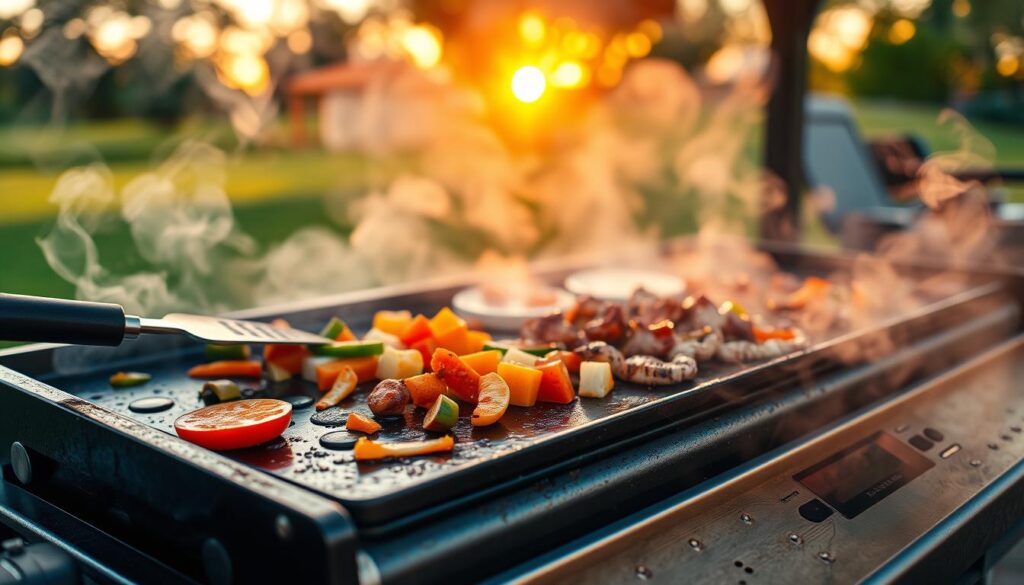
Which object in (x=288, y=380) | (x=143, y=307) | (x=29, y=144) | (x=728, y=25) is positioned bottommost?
(x=288, y=380)

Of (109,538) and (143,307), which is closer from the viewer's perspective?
(109,538)

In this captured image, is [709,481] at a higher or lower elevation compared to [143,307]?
lower

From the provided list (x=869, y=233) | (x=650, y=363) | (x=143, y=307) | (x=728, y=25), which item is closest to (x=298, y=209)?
(x=869, y=233)

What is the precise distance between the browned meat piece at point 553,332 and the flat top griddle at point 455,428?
0.94 feet

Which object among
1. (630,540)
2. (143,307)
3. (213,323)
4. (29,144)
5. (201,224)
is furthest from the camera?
(29,144)

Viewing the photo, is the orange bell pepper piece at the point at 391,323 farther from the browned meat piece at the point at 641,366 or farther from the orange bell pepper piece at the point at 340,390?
the browned meat piece at the point at 641,366

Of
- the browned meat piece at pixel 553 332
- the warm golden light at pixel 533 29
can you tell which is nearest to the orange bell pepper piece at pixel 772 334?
the browned meat piece at pixel 553 332

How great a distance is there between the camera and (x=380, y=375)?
74.9 inches

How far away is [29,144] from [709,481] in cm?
2069

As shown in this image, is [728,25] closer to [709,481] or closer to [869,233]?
[869,233]

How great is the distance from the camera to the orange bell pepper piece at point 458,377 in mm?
1672

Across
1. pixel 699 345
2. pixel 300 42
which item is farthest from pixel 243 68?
pixel 699 345

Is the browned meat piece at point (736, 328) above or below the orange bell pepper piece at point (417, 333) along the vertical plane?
below

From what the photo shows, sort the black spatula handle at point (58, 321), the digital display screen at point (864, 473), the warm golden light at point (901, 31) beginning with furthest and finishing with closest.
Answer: the warm golden light at point (901, 31), the digital display screen at point (864, 473), the black spatula handle at point (58, 321)
